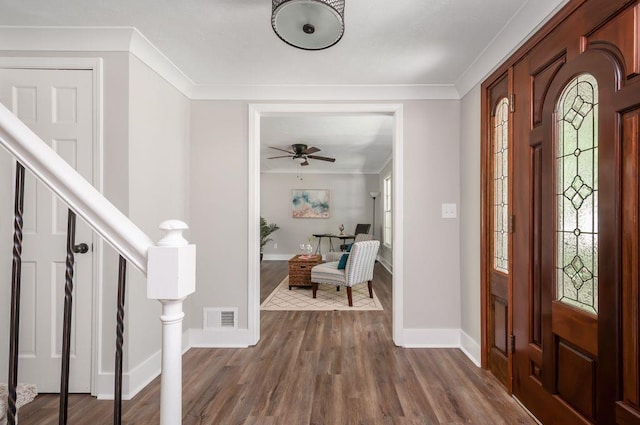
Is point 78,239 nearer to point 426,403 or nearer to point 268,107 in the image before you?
point 268,107

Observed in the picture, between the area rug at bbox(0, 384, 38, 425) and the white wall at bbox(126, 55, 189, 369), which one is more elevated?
the white wall at bbox(126, 55, 189, 369)

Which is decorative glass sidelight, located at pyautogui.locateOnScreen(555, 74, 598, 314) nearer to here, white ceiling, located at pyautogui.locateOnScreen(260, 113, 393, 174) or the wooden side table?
white ceiling, located at pyautogui.locateOnScreen(260, 113, 393, 174)

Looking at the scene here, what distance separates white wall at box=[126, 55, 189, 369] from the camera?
2.10m

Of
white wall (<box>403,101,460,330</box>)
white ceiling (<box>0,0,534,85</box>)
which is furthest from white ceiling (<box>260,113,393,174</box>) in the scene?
white ceiling (<box>0,0,534,85</box>)

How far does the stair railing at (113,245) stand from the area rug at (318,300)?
320 cm

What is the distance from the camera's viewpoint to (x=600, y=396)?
1372mm

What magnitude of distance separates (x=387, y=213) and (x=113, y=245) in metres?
6.61

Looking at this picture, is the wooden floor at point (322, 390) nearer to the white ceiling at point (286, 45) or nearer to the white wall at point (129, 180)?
the white wall at point (129, 180)

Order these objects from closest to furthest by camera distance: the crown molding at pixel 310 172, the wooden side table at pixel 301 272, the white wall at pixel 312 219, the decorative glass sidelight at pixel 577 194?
1. the decorative glass sidelight at pixel 577 194
2. the wooden side table at pixel 301 272
3. the crown molding at pixel 310 172
4. the white wall at pixel 312 219

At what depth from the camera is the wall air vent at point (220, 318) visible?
2840 millimetres

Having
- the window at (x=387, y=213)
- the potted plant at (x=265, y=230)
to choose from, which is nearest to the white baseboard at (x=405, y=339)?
the window at (x=387, y=213)

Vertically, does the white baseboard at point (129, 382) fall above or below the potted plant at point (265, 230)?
below

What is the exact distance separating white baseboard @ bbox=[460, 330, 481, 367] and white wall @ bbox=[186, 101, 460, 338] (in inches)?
4.8

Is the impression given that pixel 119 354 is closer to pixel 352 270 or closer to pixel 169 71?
pixel 169 71
